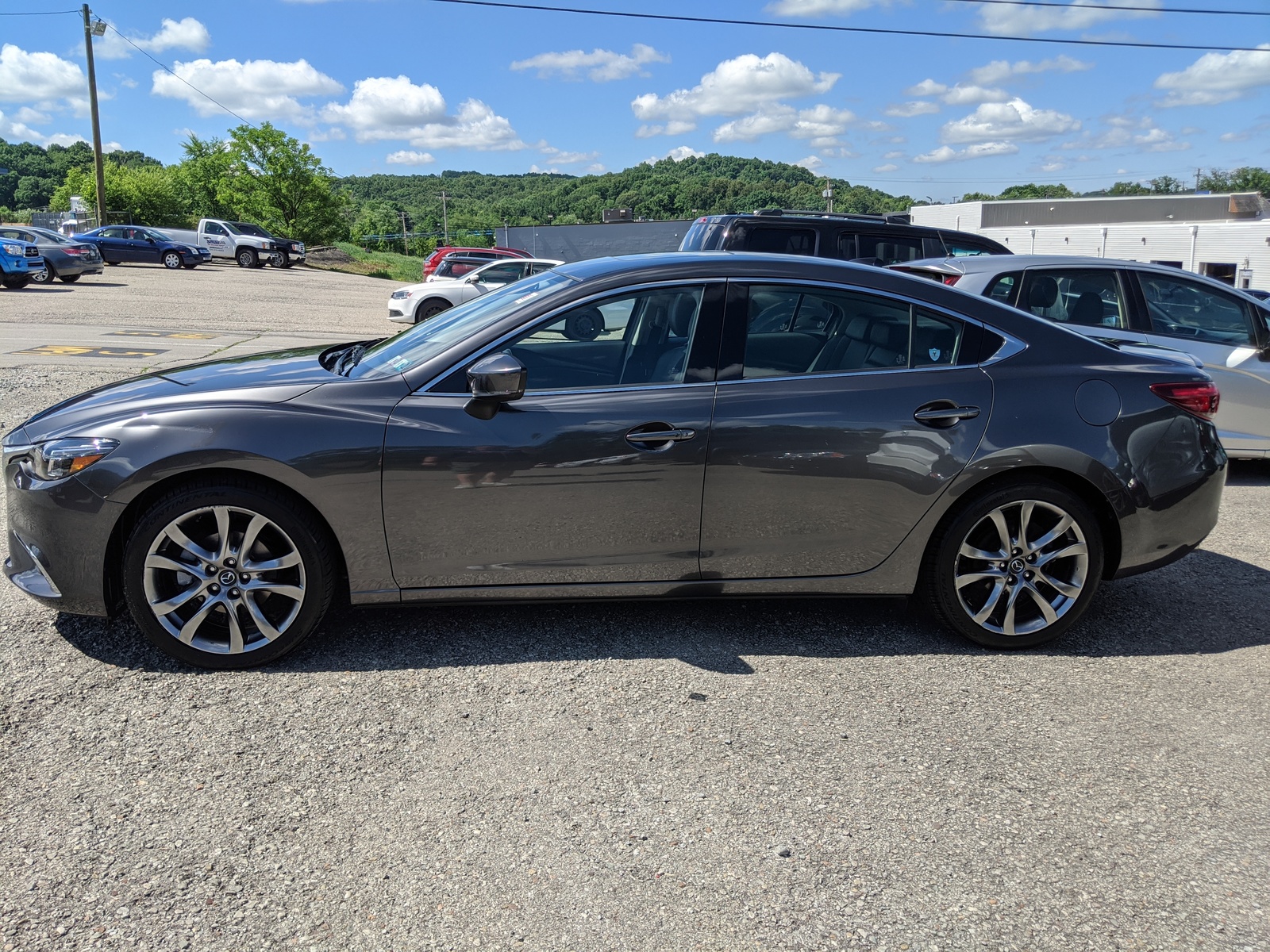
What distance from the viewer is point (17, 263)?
79.3 feet

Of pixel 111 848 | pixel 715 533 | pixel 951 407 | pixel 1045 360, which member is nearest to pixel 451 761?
pixel 111 848

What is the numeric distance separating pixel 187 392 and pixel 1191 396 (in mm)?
4352

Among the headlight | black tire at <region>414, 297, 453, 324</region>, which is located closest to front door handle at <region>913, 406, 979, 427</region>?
the headlight

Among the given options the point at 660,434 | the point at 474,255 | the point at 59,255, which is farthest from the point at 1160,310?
the point at 59,255

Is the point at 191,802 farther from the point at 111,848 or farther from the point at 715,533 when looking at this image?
the point at 715,533

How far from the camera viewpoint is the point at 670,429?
3969 mm

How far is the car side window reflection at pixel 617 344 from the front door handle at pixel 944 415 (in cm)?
103

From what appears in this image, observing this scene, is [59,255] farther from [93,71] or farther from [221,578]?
[221,578]

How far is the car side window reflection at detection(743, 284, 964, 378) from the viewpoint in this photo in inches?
163

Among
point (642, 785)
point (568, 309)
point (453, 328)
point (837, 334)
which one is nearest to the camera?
point (642, 785)

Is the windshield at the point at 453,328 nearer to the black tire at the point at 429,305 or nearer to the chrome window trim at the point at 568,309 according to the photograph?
the chrome window trim at the point at 568,309

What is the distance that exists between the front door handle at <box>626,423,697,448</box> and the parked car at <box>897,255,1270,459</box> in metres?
4.47

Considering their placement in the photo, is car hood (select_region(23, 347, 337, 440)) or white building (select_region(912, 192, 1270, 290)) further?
white building (select_region(912, 192, 1270, 290))

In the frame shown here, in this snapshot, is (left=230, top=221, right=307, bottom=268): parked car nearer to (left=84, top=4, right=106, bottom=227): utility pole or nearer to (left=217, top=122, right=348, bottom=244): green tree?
(left=84, top=4, right=106, bottom=227): utility pole
